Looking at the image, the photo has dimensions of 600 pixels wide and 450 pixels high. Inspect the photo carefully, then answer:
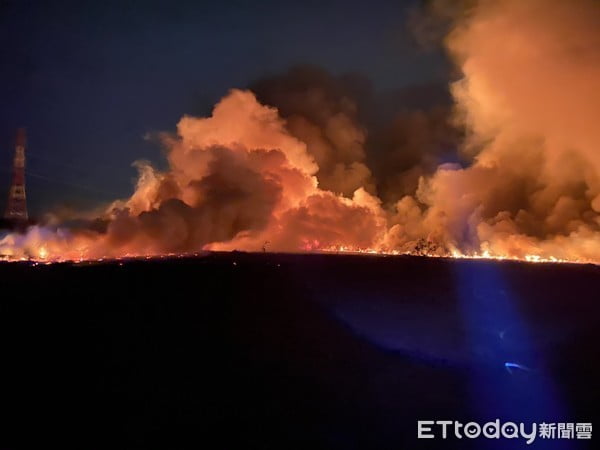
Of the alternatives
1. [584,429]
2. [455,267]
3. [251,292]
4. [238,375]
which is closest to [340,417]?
[238,375]

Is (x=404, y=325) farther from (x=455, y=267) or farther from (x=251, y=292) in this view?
(x=455, y=267)

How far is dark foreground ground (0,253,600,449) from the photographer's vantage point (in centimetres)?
1301

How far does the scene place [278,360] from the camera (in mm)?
18125

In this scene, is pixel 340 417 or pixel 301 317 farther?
pixel 301 317

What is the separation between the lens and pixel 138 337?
19.9m

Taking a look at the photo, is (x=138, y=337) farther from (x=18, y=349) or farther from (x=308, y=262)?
(x=308, y=262)

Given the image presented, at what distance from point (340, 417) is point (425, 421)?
7.09 ft

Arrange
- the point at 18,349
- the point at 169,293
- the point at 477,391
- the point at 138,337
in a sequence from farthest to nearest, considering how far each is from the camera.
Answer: the point at 169,293 < the point at 138,337 < the point at 18,349 < the point at 477,391

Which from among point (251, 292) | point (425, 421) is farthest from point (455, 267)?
point (425, 421)

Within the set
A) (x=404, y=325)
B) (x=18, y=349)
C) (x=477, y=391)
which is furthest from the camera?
(x=404, y=325)

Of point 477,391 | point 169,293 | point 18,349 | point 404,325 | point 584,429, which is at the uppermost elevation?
point 169,293

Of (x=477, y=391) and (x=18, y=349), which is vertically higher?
(x=18, y=349)

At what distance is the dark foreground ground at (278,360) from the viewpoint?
13.0 meters

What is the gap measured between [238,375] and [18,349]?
8.00 m
